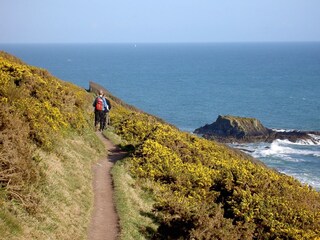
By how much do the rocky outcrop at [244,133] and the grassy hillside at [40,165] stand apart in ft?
174

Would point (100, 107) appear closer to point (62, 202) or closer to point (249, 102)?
point (62, 202)

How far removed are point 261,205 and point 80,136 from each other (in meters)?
10.3

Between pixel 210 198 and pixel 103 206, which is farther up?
pixel 103 206

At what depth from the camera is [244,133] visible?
73125 mm

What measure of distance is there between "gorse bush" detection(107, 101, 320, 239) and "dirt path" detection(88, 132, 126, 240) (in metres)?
1.51

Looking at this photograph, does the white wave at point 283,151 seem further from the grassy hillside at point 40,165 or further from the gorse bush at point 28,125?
the grassy hillside at point 40,165

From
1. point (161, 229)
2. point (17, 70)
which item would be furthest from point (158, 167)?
point (17, 70)

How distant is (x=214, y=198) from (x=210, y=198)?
225 millimetres

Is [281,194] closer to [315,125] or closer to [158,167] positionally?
[158,167]

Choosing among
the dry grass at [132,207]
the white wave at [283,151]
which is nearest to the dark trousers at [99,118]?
the dry grass at [132,207]

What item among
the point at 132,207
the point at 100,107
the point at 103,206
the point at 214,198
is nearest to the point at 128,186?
the point at 132,207

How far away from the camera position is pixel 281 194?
64.9ft

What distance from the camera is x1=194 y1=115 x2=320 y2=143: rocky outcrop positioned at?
238 feet

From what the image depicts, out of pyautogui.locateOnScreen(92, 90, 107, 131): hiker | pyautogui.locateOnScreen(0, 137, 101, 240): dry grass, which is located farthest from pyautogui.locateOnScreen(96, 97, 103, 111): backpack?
pyautogui.locateOnScreen(0, 137, 101, 240): dry grass
